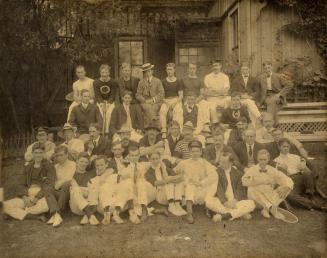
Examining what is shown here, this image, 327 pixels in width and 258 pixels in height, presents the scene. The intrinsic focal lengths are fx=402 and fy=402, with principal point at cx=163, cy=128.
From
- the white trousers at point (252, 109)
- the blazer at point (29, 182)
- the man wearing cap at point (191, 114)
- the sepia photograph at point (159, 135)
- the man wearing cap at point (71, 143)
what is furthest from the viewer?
the white trousers at point (252, 109)

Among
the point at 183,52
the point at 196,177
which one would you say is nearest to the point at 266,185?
the point at 196,177

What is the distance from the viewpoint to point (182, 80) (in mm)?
7008

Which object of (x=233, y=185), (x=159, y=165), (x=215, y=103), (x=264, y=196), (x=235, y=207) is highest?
(x=215, y=103)

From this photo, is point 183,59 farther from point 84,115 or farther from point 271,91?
point 84,115

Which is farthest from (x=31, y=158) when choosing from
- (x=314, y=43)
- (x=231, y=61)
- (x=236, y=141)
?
(x=314, y=43)

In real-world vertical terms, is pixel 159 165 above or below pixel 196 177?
above

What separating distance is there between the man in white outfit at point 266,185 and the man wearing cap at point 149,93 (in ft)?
7.17

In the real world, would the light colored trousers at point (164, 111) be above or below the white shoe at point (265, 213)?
above

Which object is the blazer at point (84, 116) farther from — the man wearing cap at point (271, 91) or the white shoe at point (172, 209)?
the man wearing cap at point (271, 91)

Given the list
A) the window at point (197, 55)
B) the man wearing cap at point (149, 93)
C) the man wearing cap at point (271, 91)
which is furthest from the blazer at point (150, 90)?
the window at point (197, 55)

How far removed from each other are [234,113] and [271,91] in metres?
1.29

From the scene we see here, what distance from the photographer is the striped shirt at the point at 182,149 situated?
17.7ft

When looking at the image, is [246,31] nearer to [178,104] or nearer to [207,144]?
[178,104]

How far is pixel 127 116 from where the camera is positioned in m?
6.39
